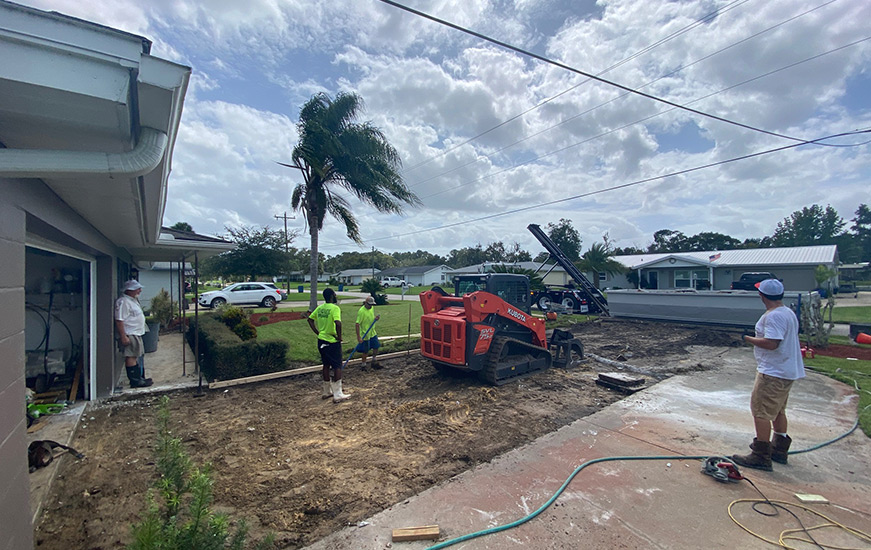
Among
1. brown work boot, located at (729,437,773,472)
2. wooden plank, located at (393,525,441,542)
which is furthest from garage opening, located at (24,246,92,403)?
brown work boot, located at (729,437,773,472)

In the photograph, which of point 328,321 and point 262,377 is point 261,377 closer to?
point 262,377

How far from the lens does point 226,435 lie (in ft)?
15.9

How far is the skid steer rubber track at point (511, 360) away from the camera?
6938 mm

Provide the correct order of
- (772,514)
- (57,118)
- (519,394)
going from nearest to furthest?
(57,118), (772,514), (519,394)

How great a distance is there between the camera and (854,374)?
24.6 feet

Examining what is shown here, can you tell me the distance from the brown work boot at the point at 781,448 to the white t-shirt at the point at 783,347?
695 mm

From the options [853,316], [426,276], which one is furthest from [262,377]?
[426,276]

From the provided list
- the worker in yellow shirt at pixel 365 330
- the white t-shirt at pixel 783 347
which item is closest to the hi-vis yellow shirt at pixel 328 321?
the worker in yellow shirt at pixel 365 330

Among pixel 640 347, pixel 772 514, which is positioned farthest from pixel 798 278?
pixel 772 514

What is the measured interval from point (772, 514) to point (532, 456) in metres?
1.95

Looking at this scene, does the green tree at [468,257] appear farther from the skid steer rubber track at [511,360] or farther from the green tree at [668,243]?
the skid steer rubber track at [511,360]

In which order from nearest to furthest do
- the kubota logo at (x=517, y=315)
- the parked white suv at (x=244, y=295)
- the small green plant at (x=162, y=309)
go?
the kubota logo at (x=517, y=315) < the small green plant at (x=162, y=309) < the parked white suv at (x=244, y=295)

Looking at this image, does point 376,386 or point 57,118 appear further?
point 376,386

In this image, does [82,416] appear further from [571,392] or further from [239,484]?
[571,392]
